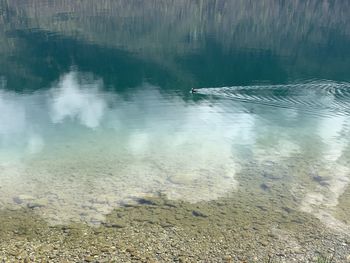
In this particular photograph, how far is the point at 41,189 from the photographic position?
94.4 feet

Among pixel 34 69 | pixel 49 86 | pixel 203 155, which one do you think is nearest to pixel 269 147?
pixel 203 155

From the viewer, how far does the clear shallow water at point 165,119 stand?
29406mm

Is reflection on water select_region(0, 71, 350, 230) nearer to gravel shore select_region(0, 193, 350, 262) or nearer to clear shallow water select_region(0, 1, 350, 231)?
clear shallow water select_region(0, 1, 350, 231)

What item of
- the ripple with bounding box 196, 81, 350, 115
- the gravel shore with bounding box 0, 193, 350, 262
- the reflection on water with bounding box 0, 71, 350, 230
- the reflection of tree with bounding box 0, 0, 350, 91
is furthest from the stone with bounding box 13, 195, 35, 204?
the reflection of tree with bounding box 0, 0, 350, 91

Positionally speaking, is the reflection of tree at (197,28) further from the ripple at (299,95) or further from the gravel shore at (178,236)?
the gravel shore at (178,236)

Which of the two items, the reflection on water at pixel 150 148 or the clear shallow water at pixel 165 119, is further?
the clear shallow water at pixel 165 119

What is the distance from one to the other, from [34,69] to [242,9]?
11844 cm

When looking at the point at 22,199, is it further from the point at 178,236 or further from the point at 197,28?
the point at 197,28

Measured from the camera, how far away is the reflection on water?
93.5 ft

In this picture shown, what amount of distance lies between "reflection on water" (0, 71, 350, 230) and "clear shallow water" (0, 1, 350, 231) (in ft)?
0.48

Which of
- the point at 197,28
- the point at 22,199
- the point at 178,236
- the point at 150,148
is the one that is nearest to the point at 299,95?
the point at 150,148

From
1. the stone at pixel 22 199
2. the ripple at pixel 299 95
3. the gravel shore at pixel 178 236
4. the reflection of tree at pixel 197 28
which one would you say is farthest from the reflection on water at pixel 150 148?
the reflection of tree at pixel 197 28

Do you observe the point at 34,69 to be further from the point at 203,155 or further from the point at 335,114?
the point at 335,114

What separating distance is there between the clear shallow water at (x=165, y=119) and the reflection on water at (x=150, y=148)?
15 centimetres
